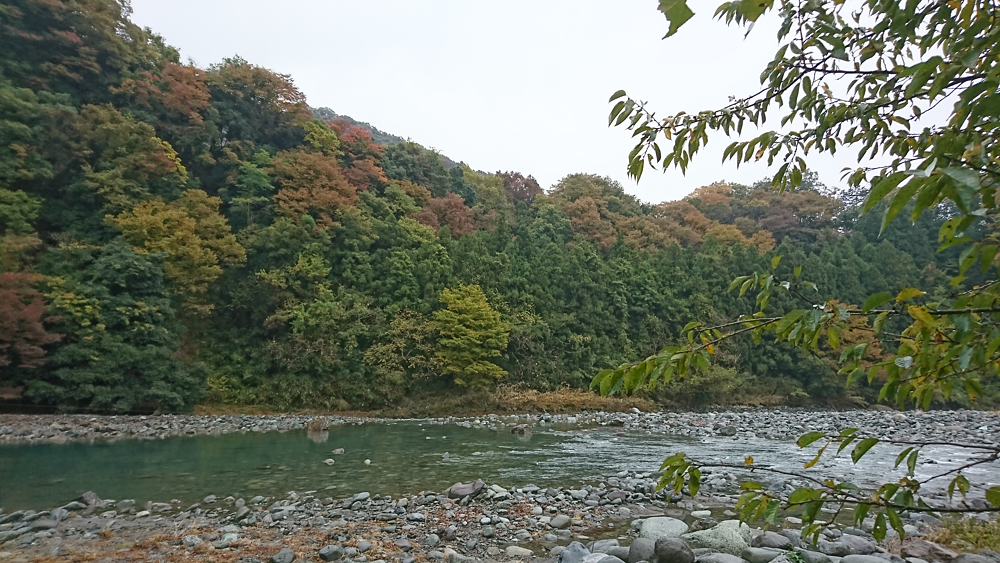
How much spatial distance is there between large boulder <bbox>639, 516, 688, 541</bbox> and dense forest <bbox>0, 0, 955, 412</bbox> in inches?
564

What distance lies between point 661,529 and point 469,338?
1478 centimetres

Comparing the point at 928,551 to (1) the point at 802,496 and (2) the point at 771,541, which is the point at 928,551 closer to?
(2) the point at 771,541

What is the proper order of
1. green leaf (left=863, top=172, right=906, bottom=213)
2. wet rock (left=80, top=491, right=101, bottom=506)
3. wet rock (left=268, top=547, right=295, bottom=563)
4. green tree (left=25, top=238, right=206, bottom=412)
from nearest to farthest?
green leaf (left=863, top=172, right=906, bottom=213)
wet rock (left=268, top=547, right=295, bottom=563)
wet rock (left=80, top=491, right=101, bottom=506)
green tree (left=25, top=238, right=206, bottom=412)

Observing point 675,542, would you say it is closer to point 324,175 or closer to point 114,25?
point 324,175

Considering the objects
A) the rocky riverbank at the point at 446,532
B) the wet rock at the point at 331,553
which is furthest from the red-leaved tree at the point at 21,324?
the wet rock at the point at 331,553

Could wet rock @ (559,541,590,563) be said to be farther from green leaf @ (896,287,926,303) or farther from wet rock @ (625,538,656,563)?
green leaf @ (896,287,926,303)

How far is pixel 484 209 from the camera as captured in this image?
31.2 metres

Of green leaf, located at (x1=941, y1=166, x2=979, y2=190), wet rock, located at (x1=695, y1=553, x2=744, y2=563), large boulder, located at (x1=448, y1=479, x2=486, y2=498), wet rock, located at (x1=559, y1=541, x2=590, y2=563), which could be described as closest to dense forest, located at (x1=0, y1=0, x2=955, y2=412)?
large boulder, located at (x1=448, y1=479, x2=486, y2=498)

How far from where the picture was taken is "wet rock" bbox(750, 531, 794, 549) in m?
4.26

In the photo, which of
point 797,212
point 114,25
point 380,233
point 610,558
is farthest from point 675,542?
point 797,212

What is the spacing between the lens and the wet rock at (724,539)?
13.4 feet

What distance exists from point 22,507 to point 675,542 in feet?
23.6

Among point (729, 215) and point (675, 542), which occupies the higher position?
point (729, 215)

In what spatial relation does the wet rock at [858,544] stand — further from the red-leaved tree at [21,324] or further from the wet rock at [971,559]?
the red-leaved tree at [21,324]
